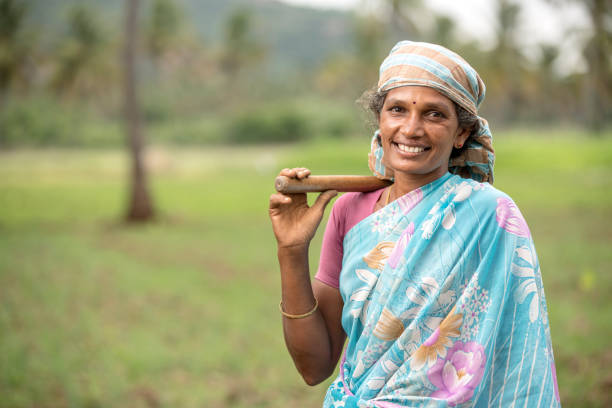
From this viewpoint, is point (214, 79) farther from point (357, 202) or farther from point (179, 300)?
point (357, 202)

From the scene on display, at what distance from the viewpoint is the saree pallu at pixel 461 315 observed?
4.75 feet

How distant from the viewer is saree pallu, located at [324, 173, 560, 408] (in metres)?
1.45

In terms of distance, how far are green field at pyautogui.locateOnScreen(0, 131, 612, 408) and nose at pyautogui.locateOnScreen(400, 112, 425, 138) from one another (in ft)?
1.57

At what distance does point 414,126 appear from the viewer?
1.52m

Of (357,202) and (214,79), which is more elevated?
(214,79)

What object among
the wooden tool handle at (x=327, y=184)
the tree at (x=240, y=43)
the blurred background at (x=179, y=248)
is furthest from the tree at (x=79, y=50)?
the wooden tool handle at (x=327, y=184)

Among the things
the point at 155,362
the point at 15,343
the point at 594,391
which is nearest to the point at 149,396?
the point at 155,362

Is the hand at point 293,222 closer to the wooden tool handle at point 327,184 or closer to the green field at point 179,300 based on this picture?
the wooden tool handle at point 327,184

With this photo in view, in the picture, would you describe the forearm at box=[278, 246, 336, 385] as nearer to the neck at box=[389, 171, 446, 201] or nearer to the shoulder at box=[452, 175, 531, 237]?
the neck at box=[389, 171, 446, 201]

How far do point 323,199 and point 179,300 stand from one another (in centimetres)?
546

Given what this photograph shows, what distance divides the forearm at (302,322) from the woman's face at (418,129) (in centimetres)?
38

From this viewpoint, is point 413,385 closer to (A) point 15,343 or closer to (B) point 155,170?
(A) point 15,343

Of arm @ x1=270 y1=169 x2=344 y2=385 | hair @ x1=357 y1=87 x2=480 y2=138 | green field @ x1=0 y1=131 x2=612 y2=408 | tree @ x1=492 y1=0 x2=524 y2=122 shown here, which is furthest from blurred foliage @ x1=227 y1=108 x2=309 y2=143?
arm @ x1=270 y1=169 x2=344 y2=385

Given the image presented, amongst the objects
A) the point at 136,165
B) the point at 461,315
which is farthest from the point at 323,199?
the point at 136,165
